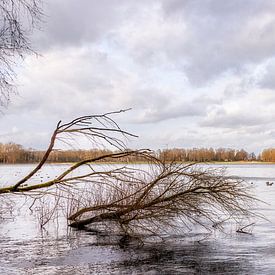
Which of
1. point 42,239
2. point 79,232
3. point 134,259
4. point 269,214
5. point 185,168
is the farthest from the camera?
point 269,214

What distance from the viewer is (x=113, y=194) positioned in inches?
694

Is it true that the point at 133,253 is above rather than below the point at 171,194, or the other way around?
below

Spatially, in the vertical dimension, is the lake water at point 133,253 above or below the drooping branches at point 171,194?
below

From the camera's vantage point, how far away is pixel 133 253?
14305 millimetres

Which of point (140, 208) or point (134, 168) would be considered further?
point (140, 208)

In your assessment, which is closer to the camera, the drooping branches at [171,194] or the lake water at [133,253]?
the lake water at [133,253]

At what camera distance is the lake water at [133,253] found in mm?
12117

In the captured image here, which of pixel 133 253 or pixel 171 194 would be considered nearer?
pixel 133 253

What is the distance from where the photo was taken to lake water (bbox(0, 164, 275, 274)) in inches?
477

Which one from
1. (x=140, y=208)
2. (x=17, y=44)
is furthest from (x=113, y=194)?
(x=17, y=44)

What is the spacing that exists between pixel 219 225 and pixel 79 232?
17.6 ft

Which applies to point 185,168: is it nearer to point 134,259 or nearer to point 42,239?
point 134,259

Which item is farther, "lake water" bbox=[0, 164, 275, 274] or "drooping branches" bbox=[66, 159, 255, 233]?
"drooping branches" bbox=[66, 159, 255, 233]

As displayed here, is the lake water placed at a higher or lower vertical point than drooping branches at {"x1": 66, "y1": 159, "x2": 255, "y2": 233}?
lower
